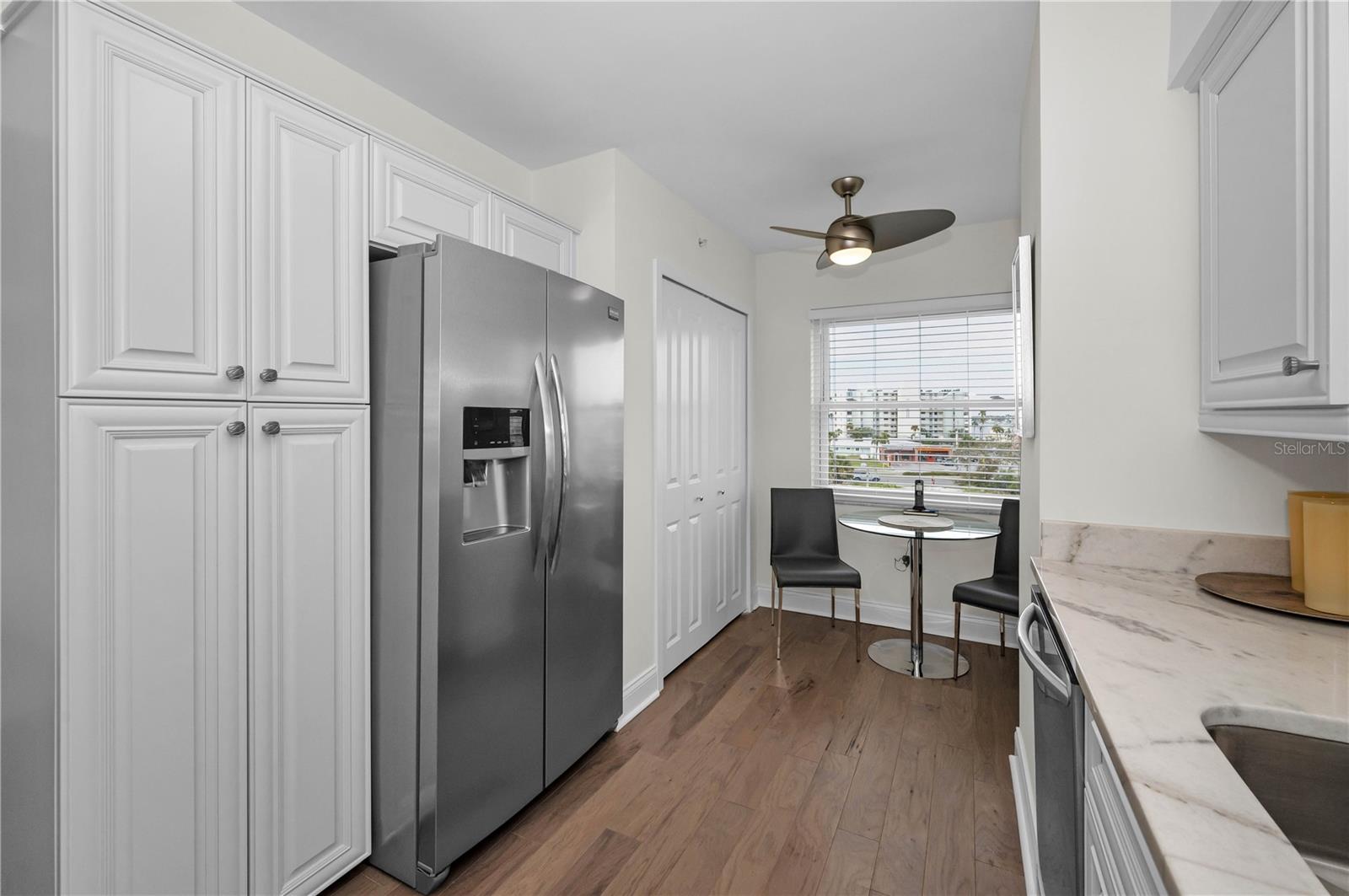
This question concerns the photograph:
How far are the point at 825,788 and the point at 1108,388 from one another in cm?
167

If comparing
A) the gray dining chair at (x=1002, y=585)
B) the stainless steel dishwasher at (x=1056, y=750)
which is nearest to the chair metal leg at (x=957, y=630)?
the gray dining chair at (x=1002, y=585)

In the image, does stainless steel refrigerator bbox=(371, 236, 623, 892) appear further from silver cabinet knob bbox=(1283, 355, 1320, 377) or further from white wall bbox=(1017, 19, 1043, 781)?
silver cabinet knob bbox=(1283, 355, 1320, 377)

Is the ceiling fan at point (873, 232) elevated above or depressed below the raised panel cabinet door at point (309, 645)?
above

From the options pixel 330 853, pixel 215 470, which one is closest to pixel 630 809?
pixel 330 853

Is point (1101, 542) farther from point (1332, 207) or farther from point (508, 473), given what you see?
point (508, 473)

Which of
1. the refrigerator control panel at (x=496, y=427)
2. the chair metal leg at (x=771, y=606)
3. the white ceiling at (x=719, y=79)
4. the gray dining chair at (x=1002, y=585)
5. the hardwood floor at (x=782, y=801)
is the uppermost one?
the white ceiling at (x=719, y=79)

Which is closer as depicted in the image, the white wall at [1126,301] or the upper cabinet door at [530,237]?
the white wall at [1126,301]

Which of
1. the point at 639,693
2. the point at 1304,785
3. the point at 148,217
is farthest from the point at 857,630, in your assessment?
the point at 148,217

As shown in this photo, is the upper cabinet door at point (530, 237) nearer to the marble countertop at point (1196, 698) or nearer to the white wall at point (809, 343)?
the white wall at point (809, 343)

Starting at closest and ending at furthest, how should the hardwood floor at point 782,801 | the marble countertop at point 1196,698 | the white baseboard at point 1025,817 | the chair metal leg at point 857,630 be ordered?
1. the marble countertop at point 1196,698
2. the white baseboard at point 1025,817
3. the hardwood floor at point 782,801
4. the chair metal leg at point 857,630

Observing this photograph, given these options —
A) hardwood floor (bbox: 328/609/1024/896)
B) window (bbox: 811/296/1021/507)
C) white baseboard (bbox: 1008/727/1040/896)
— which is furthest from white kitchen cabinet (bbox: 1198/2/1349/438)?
window (bbox: 811/296/1021/507)

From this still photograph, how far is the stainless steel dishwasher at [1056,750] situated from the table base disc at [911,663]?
175 cm

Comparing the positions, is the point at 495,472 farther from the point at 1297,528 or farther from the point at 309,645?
the point at 1297,528

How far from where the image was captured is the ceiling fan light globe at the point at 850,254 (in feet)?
8.75
